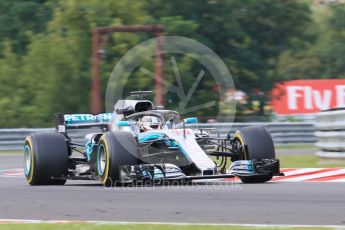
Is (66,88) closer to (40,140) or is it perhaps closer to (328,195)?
(40,140)

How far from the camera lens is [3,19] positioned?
38.8 meters

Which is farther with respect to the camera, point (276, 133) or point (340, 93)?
point (340, 93)

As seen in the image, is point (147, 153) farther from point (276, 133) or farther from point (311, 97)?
point (311, 97)

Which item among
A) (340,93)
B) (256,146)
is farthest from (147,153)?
(340,93)

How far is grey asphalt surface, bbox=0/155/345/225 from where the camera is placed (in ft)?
29.1

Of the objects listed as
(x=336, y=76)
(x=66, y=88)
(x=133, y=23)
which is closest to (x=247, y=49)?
(x=133, y=23)

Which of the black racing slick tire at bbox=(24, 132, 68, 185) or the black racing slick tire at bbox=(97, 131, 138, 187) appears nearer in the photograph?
the black racing slick tire at bbox=(97, 131, 138, 187)

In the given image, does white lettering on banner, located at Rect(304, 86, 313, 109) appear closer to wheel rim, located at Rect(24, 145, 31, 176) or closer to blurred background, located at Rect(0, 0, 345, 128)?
blurred background, located at Rect(0, 0, 345, 128)

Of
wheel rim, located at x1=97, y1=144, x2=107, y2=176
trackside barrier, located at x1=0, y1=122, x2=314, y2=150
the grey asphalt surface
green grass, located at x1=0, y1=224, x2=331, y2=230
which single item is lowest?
green grass, located at x1=0, y1=224, x2=331, y2=230

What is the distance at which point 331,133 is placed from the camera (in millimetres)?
16750

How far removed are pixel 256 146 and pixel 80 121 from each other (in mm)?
3300

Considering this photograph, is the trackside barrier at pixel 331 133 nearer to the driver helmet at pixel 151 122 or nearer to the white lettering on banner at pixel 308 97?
the driver helmet at pixel 151 122

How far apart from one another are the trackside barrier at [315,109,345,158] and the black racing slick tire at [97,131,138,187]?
5853mm

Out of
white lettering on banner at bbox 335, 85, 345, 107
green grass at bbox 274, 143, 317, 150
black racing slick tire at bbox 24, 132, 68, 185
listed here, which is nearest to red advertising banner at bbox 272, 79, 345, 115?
white lettering on banner at bbox 335, 85, 345, 107
